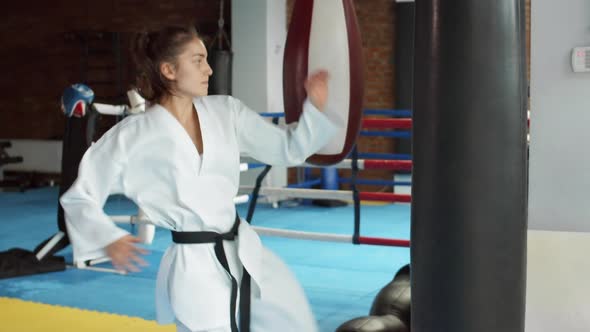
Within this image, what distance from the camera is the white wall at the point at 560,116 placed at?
7.32ft

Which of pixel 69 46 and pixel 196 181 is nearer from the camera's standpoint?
pixel 196 181

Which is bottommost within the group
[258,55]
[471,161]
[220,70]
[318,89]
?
[471,161]

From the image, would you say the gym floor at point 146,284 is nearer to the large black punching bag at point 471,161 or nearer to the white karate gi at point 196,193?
the white karate gi at point 196,193

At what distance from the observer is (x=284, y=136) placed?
1982mm

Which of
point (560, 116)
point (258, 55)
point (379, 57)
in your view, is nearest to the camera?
point (560, 116)

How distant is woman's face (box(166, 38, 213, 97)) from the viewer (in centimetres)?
193

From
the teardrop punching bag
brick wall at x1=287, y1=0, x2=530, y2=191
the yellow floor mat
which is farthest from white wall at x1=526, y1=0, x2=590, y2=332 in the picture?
brick wall at x1=287, y1=0, x2=530, y2=191

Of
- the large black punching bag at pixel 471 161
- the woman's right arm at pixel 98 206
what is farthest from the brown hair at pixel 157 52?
the large black punching bag at pixel 471 161

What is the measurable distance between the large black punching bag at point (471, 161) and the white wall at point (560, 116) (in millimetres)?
1280

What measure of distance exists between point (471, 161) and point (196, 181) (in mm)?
1032

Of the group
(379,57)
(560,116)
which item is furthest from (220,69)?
(560,116)

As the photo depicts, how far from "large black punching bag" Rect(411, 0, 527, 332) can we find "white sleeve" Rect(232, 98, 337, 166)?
0.82 metres

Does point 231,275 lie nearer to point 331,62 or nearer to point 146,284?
point 331,62

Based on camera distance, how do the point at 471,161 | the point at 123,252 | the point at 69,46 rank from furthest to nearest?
the point at 69,46 → the point at 123,252 → the point at 471,161
